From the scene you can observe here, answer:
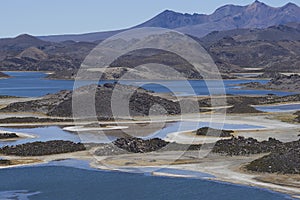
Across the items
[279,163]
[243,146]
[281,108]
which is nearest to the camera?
[279,163]

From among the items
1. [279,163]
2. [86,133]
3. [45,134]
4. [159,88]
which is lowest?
[279,163]

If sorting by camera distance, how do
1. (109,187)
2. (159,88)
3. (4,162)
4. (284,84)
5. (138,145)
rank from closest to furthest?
(109,187), (4,162), (138,145), (284,84), (159,88)

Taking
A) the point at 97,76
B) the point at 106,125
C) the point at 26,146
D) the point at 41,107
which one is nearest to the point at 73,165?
the point at 26,146

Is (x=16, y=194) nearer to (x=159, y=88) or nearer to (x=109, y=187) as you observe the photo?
(x=109, y=187)

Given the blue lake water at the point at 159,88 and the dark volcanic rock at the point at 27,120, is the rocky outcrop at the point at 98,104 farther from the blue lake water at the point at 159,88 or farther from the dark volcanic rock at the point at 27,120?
the blue lake water at the point at 159,88

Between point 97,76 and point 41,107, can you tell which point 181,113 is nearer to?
point 41,107

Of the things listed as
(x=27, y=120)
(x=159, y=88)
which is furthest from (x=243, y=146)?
(x=159, y=88)
